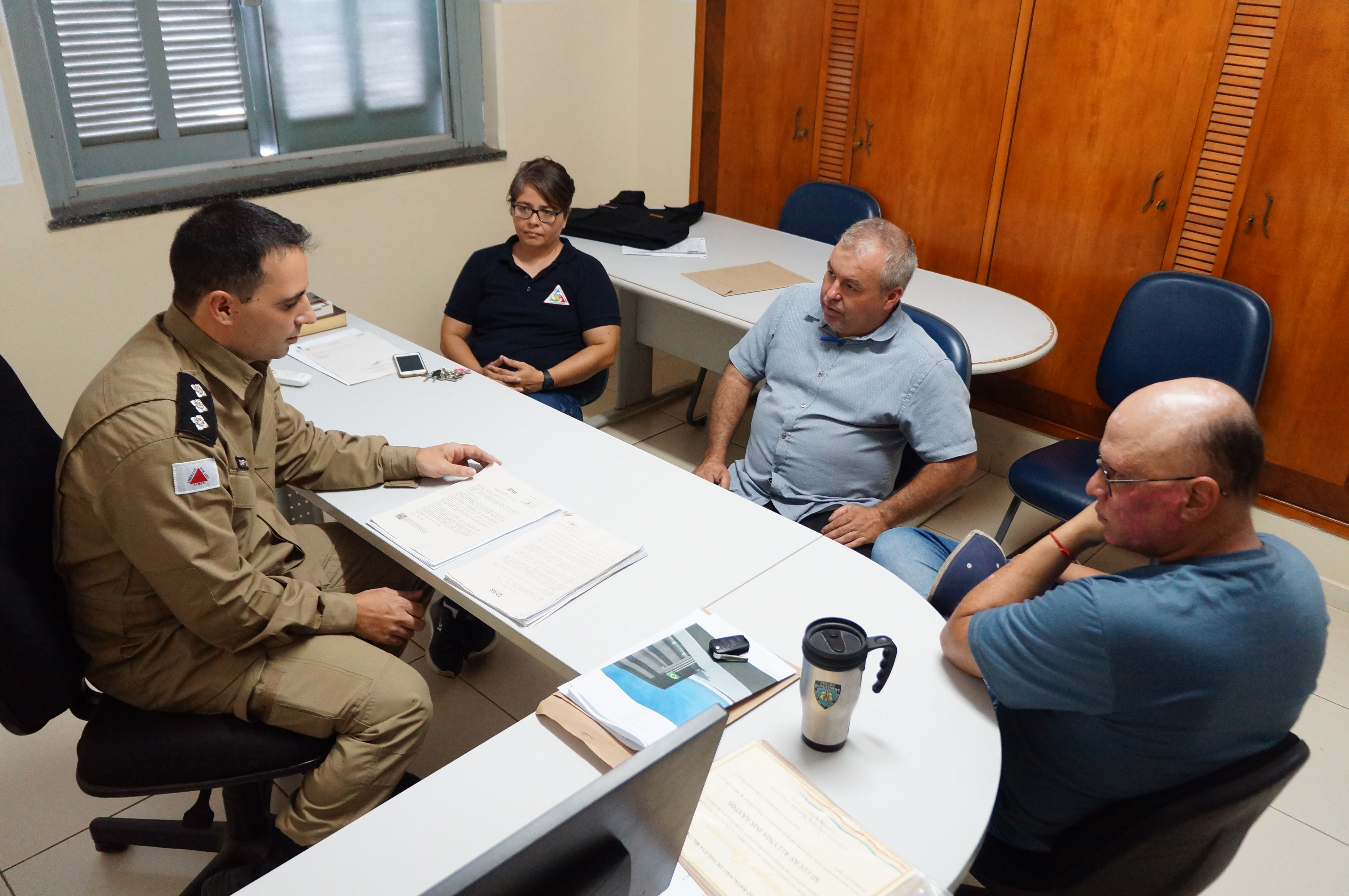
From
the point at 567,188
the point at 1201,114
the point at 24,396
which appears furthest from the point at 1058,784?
the point at 1201,114

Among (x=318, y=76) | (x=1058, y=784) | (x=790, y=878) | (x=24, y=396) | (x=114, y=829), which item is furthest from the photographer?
(x=318, y=76)

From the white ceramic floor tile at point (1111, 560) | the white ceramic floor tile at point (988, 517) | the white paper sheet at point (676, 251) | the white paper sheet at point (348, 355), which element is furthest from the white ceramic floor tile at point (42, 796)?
the white ceramic floor tile at point (1111, 560)

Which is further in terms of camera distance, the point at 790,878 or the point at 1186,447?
the point at 1186,447

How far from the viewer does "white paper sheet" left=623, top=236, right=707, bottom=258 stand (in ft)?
11.9

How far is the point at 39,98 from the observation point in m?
2.85

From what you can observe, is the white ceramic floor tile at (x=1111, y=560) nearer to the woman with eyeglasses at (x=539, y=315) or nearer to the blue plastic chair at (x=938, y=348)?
the blue plastic chair at (x=938, y=348)

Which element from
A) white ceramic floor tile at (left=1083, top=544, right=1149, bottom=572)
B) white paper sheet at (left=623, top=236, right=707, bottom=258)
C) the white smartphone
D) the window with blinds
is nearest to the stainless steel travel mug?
the white smartphone

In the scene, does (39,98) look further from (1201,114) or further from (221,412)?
(1201,114)

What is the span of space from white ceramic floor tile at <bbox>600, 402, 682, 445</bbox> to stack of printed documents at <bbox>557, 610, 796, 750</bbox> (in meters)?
2.40

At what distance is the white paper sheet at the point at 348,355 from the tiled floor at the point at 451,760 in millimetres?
760

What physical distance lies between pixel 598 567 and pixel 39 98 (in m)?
2.48

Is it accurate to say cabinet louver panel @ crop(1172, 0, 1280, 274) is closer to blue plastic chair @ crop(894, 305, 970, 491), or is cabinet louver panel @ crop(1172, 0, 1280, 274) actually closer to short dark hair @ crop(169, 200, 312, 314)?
blue plastic chair @ crop(894, 305, 970, 491)

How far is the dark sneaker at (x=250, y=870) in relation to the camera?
1.82 m

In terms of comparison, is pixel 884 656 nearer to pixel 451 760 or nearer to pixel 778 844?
pixel 778 844
